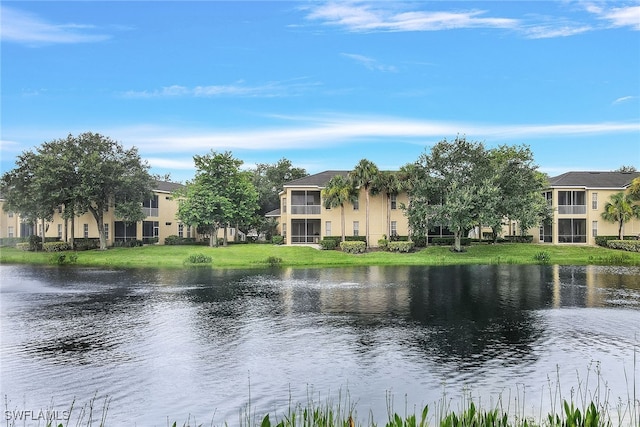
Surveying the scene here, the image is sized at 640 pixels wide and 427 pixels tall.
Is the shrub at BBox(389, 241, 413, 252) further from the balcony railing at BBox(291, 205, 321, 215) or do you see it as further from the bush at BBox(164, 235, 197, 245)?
the bush at BBox(164, 235, 197, 245)

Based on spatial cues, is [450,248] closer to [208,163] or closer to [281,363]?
[208,163]

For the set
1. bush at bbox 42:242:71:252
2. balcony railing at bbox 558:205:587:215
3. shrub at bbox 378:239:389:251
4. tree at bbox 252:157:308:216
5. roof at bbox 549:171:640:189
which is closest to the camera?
shrub at bbox 378:239:389:251

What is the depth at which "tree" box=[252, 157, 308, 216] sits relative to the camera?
88.2 m

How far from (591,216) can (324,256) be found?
32834 millimetres

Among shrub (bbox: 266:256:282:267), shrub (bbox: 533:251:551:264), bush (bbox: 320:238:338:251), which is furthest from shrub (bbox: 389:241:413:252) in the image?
shrub (bbox: 266:256:282:267)

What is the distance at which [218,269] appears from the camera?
47.1 meters

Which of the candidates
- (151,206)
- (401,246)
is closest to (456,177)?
(401,246)

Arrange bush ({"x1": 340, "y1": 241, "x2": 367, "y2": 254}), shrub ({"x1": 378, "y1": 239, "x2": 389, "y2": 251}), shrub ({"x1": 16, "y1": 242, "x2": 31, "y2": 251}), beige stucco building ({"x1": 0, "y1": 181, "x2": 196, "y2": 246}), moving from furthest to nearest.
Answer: beige stucco building ({"x1": 0, "y1": 181, "x2": 196, "y2": 246}) → shrub ({"x1": 16, "y1": 242, "x2": 31, "y2": 251}) → shrub ({"x1": 378, "y1": 239, "x2": 389, "y2": 251}) → bush ({"x1": 340, "y1": 241, "x2": 367, "y2": 254})

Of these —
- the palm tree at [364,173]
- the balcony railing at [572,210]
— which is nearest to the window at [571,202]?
the balcony railing at [572,210]

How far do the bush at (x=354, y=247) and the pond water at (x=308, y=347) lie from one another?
23.7 metres

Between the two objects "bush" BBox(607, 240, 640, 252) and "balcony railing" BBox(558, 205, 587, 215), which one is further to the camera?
"balcony railing" BBox(558, 205, 587, 215)

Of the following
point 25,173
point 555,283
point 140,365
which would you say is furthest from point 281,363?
point 25,173

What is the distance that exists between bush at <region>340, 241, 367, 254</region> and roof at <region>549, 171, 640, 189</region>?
24.6 metres

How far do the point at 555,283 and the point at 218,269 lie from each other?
2726 cm
